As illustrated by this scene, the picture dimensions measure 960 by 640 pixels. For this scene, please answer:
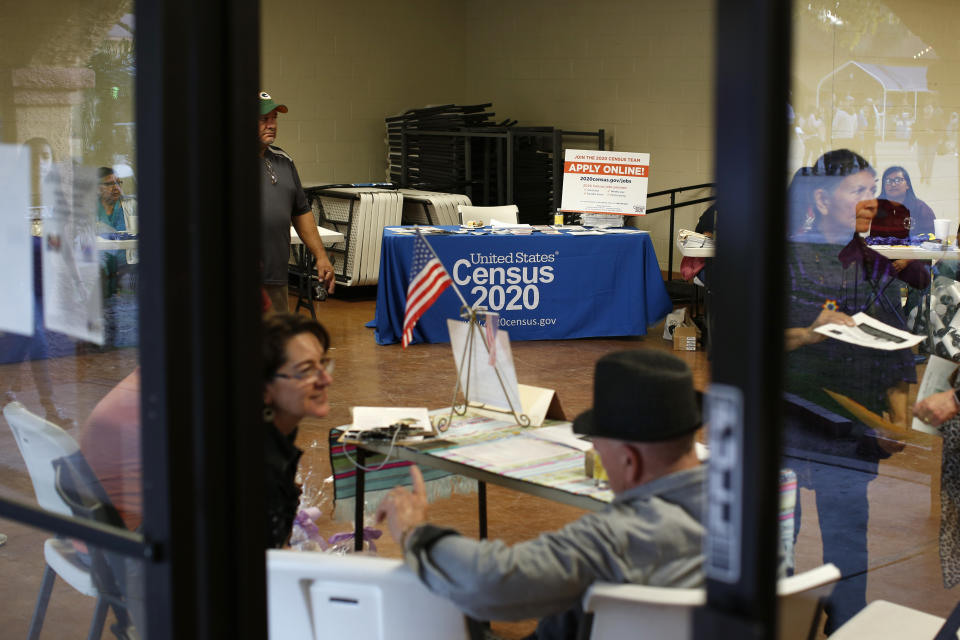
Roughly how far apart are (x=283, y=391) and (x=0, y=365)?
2.41 m

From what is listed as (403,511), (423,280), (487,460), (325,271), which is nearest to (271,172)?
(325,271)

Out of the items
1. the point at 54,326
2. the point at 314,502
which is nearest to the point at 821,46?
the point at 314,502

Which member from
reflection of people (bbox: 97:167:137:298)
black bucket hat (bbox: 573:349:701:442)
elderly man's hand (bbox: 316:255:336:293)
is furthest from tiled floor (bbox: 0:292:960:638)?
black bucket hat (bbox: 573:349:701:442)

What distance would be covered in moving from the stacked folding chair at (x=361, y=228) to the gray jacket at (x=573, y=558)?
709 centimetres

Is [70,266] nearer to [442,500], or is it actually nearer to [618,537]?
[618,537]

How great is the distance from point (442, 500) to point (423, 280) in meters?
1.12

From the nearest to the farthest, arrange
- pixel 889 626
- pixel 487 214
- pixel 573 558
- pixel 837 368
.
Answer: pixel 573 558 < pixel 889 626 < pixel 837 368 < pixel 487 214

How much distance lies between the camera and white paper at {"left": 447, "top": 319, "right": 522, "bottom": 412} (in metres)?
3.00

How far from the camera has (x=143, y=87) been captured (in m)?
1.31

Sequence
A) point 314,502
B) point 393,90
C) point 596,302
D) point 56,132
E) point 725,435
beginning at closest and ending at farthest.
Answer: point 725,435 → point 314,502 → point 56,132 → point 596,302 → point 393,90

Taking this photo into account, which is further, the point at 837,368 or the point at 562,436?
the point at 837,368

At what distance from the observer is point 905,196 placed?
18.4 feet

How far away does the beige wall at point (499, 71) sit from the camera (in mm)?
9695

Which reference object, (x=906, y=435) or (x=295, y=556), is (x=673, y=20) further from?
(x=295, y=556)
